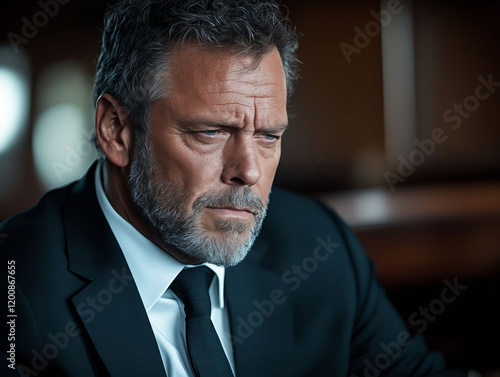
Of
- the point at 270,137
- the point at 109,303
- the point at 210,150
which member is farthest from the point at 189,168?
the point at 109,303

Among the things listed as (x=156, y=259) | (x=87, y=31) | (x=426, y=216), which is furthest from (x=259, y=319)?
(x=87, y=31)

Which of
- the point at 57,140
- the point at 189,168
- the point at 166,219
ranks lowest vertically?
the point at 57,140

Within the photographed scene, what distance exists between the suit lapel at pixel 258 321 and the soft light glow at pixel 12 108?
5.47 feet

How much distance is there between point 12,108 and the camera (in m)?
2.72

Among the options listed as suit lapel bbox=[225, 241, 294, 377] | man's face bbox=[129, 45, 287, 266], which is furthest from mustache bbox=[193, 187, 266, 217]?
suit lapel bbox=[225, 241, 294, 377]

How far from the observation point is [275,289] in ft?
4.34

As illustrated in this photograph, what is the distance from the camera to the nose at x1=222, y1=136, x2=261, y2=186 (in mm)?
1063

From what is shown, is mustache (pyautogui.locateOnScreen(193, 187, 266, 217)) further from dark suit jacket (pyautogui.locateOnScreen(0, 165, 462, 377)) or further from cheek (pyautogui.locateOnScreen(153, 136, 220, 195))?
dark suit jacket (pyautogui.locateOnScreen(0, 165, 462, 377))

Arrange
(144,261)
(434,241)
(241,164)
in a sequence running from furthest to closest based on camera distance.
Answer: (434,241) → (144,261) → (241,164)

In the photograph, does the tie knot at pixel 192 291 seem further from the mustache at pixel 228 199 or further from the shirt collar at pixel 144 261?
the mustache at pixel 228 199

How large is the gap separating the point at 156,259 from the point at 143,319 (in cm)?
12

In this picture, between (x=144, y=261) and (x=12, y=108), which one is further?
(x=12, y=108)

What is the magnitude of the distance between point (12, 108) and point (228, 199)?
198 centimetres

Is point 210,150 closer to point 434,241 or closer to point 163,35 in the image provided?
point 163,35
